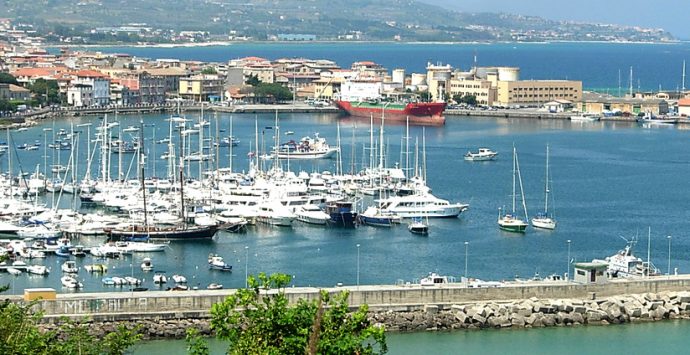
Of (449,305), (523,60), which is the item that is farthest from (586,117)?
(523,60)

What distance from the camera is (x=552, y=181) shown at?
20.4 m

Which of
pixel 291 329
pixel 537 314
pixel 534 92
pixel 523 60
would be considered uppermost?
pixel 291 329

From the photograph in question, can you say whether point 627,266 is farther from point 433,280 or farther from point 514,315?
point 514,315

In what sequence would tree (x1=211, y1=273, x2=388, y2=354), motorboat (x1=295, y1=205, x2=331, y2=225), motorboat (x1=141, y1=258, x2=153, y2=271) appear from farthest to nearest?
motorboat (x1=295, y1=205, x2=331, y2=225) < motorboat (x1=141, y1=258, x2=153, y2=271) < tree (x1=211, y1=273, x2=388, y2=354)

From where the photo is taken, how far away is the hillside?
8962 centimetres

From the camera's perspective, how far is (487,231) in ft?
51.6

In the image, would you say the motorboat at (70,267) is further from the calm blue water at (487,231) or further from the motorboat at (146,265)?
the motorboat at (146,265)

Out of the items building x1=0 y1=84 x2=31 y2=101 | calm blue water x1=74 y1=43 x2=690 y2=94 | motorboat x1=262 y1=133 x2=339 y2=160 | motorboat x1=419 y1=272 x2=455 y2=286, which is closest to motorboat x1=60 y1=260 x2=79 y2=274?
motorboat x1=419 y1=272 x2=455 y2=286

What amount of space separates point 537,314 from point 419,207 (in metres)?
5.84

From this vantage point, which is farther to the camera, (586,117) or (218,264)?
(586,117)

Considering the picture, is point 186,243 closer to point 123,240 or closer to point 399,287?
point 123,240

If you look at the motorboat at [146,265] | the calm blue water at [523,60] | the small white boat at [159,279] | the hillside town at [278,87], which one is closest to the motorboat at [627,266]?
the small white boat at [159,279]

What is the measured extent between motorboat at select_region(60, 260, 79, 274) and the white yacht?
14.1ft

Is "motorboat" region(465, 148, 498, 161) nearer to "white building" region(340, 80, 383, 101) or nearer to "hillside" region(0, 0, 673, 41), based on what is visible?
"white building" region(340, 80, 383, 101)
